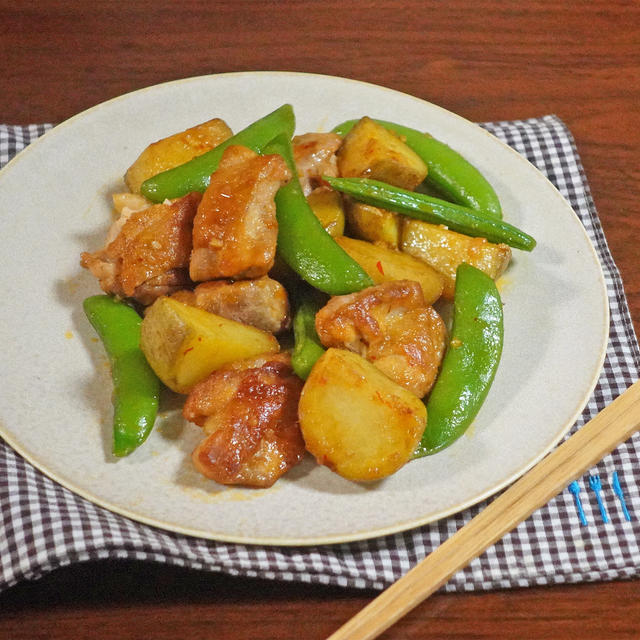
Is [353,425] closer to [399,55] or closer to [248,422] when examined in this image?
[248,422]

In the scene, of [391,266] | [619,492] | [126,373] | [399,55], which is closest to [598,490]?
[619,492]

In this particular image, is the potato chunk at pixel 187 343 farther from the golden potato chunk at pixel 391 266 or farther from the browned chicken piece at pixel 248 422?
the golden potato chunk at pixel 391 266

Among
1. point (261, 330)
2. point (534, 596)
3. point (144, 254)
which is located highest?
point (144, 254)

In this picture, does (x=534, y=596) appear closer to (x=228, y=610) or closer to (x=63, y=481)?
(x=228, y=610)

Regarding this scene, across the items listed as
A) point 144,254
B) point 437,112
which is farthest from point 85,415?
point 437,112

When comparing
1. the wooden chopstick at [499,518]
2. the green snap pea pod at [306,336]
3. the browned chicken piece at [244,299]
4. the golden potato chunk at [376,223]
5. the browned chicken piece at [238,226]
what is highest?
the browned chicken piece at [238,226]

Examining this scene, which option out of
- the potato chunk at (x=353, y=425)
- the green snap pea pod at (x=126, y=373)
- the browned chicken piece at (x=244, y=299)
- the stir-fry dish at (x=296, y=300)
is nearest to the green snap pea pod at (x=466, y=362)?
the stir-fry dish at (x=296, y=300)
